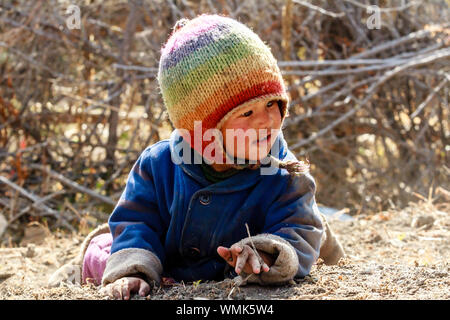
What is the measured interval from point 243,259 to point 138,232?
1.70 feet

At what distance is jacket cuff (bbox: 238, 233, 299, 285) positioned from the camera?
2.36 metres

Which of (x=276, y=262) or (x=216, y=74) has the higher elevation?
(x=216, y=74)

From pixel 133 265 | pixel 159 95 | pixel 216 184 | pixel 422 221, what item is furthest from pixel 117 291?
pixel 159 95

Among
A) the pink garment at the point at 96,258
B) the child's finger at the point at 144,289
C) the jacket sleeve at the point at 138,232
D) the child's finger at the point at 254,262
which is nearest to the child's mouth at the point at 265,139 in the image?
the child's finger at the point at 254,262

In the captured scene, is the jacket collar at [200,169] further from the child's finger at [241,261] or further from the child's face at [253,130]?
the child's finger at [241,261]

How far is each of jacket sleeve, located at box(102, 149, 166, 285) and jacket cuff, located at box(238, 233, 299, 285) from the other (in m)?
0.38

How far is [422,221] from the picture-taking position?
409cm

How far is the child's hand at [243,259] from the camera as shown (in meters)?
2.26

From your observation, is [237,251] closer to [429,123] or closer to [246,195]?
[246,195]

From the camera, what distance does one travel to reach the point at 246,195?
8.59 ft

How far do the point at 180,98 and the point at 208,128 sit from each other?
15cm

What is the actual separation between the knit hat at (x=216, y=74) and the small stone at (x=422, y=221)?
1880mm
